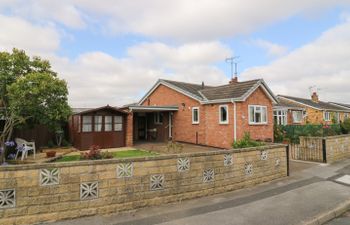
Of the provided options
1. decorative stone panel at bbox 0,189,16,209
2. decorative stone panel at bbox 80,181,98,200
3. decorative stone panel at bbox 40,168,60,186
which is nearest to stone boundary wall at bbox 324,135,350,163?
decorative stone panel at bbox 80,181,98,200

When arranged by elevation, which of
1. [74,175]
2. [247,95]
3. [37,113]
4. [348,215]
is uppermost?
[247,95]

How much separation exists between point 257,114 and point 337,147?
205 inches

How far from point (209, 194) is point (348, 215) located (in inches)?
133

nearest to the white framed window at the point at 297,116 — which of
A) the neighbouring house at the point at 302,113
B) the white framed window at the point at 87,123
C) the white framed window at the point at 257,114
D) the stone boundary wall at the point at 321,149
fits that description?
the neighbouring house at the point at 302,113

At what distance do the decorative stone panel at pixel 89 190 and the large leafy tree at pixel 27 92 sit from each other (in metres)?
6.74

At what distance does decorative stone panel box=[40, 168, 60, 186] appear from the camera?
489 centimetres

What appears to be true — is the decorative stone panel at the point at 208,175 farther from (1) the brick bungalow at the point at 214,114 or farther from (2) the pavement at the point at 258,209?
(1) the brick bungalow at the point at 214,114

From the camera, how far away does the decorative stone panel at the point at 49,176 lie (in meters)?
4.89

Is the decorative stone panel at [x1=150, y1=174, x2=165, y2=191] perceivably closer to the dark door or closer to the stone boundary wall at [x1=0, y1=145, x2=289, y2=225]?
the stone boundary wall at [x1=0, y1=145, x2=289, y2=225]

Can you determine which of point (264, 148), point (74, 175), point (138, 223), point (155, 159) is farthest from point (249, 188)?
point (74, 175)

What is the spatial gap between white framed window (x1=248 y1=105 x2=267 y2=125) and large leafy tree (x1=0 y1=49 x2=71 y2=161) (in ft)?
38.2

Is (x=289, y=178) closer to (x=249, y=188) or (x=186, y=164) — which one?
(x=249, y=188)

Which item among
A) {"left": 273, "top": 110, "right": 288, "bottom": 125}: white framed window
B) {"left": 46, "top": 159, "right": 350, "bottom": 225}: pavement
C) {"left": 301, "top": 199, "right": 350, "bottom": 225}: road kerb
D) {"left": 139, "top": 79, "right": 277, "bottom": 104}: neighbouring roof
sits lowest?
{"left": 301, "top": 199, "right": 350, "bottom": 225}: road kerb

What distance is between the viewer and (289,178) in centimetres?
913
